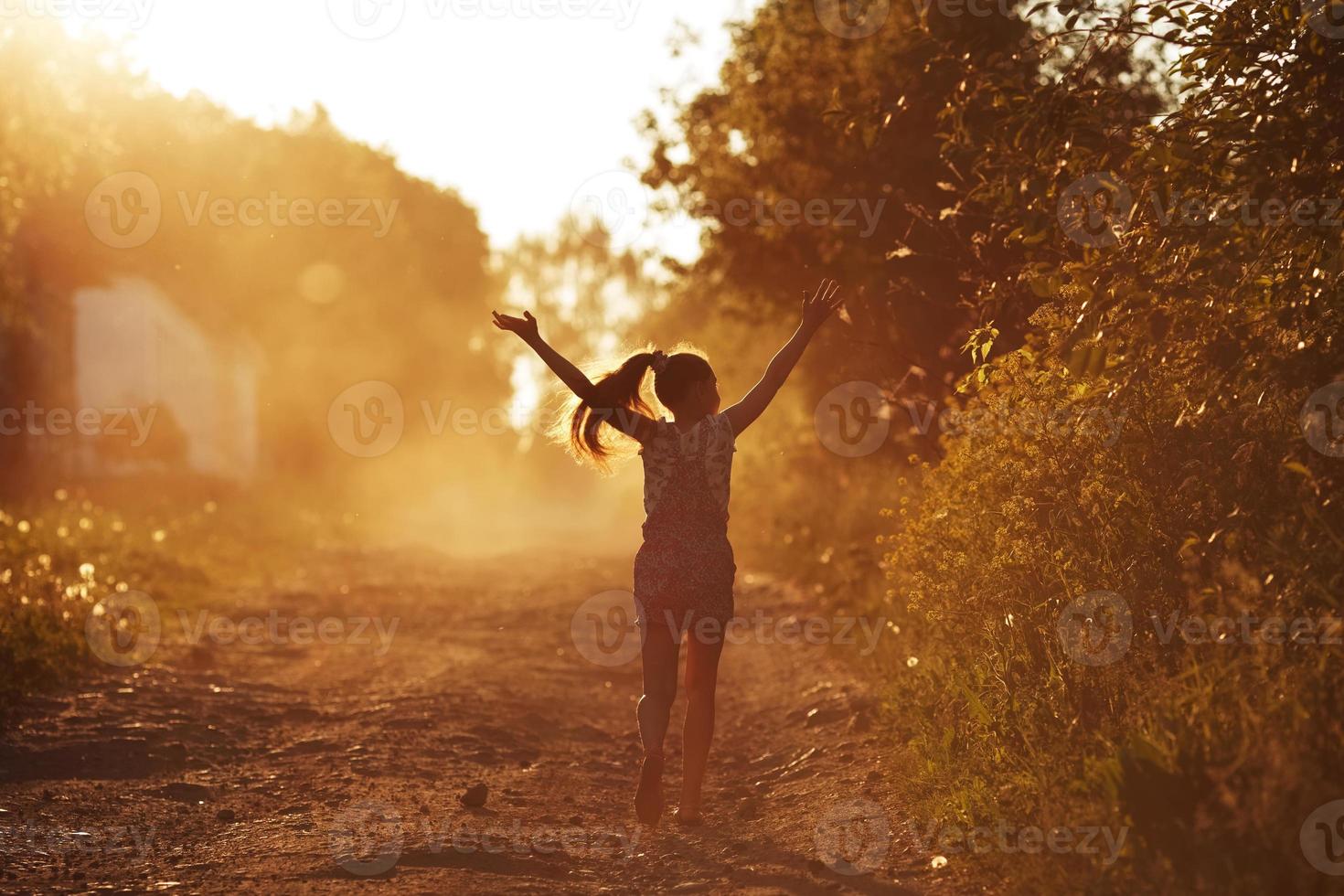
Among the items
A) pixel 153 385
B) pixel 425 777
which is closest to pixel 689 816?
pixel 425 777

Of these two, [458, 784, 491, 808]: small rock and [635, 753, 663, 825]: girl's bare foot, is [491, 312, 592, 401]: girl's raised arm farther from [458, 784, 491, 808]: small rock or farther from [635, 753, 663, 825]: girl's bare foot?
[458, 784, 491, 808]: small rock

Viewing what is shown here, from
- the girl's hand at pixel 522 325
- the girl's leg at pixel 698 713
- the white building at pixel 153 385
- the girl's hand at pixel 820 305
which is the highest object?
the white building at pixel 153 385

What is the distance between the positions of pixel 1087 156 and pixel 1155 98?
8137 mm

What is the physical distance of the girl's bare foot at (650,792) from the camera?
19.7 ft

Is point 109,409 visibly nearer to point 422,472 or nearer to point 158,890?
point 158,890

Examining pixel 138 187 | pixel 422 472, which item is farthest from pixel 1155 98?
pixel 422 472

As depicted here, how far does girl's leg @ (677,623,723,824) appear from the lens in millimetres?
6047

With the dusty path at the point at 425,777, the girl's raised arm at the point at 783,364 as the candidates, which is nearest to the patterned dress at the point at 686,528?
the girl's raised arm at the point at 783,364

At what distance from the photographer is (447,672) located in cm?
1073

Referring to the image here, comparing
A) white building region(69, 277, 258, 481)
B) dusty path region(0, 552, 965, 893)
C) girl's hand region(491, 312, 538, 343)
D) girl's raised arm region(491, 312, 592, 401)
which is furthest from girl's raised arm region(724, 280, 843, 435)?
white building region(69, 277, 258, 481)

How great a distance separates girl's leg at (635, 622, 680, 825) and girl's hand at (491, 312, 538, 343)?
1422 millimetres

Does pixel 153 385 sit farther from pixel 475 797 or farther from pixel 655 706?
pixel 655 706

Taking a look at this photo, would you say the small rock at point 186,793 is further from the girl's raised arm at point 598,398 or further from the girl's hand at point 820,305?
the girl's hand at point 820,305

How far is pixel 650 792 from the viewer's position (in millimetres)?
6012
